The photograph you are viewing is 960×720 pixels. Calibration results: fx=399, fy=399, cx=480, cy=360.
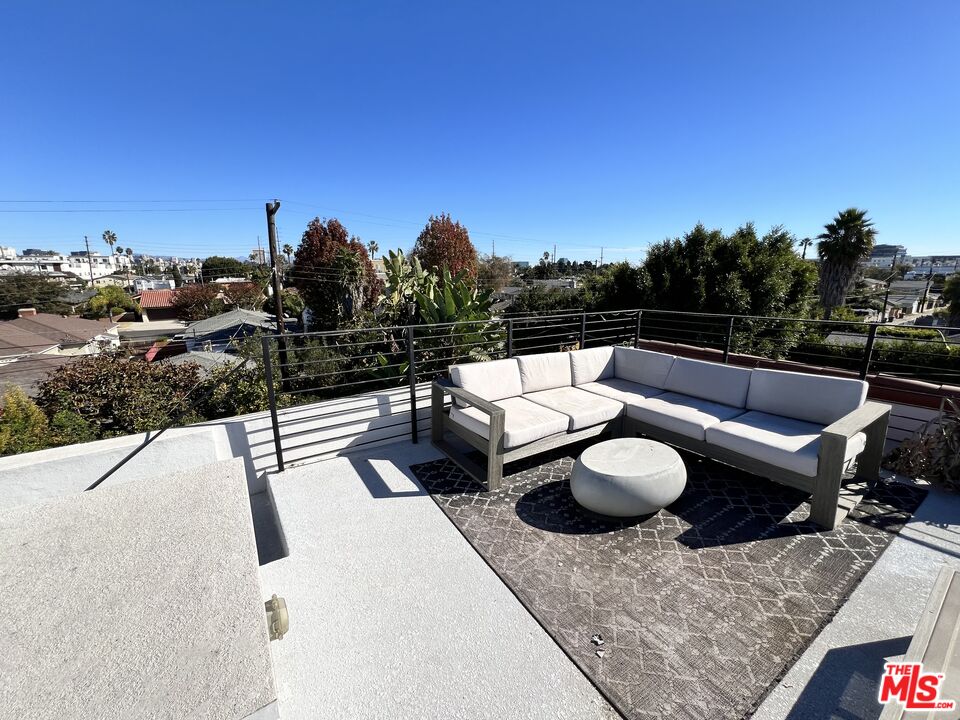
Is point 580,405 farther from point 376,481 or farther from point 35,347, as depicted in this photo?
point 35,347

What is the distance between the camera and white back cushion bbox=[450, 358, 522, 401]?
12.8ft

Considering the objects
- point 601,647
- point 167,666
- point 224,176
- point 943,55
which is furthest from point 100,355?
point 224,176

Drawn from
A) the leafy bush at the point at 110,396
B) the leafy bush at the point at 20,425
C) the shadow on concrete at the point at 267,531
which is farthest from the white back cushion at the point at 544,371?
the leafy bush at the point at 20,425

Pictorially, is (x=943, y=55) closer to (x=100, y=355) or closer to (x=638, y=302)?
(x=638, y=302)

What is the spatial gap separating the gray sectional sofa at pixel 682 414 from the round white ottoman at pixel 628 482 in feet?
2.06

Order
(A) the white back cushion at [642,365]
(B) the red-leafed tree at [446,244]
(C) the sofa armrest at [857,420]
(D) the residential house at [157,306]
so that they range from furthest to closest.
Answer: (D) the residential house at [157,306] → (B) the red-leafed tree at [446,244] → (A) the white back cushion at [642,365] → (C) the sofa armrest at [857,420]

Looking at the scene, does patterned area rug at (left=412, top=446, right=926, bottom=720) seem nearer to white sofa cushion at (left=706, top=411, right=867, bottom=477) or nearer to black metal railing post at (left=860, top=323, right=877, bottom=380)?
white sofa cushion at (left=706, top=411, right=867, bottom=477)

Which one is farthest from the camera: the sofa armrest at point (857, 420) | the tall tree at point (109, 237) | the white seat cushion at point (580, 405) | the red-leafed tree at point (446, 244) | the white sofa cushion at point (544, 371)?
the tall tree at point (109, 237)

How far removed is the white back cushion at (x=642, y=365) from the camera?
4359 mm

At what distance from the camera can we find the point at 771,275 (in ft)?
29.4

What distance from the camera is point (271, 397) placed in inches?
137

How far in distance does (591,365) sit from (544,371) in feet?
2.21

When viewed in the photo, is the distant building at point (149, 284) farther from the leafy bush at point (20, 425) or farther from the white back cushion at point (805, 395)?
the white back cushion at point (805, 395)

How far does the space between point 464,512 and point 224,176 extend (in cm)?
2236
